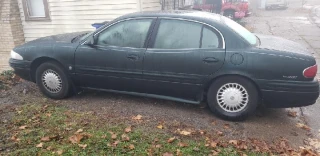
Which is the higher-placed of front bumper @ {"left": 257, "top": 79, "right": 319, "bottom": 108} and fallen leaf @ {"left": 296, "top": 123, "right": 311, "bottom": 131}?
front bumper @ {"left": 257, "top": 79, "right": 319, "bottom": 108}

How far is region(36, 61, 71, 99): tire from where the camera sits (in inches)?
194

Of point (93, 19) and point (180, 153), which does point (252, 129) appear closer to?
point (180, 153)

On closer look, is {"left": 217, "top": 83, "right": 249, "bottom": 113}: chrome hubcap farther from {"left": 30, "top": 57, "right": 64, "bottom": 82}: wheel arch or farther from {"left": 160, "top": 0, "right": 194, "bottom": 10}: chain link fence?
{"left": 160, "top": 0, "right": 194, "bottom": 10}: chain link fence

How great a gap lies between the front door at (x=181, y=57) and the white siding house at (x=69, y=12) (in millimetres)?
3871

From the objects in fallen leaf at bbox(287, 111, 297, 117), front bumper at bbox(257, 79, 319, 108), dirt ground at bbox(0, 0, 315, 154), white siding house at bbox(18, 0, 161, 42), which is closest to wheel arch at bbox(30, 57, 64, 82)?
dirt ground at bbox(0, 0, 315, 154)

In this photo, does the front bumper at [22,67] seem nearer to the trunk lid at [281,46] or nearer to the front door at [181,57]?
the front door at [181,57]

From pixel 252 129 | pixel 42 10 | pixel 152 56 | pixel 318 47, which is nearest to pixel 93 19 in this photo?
pixel 42 10

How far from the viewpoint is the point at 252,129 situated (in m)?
4.09

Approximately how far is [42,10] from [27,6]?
20.1 inches

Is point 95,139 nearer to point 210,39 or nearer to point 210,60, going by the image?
point 210,60

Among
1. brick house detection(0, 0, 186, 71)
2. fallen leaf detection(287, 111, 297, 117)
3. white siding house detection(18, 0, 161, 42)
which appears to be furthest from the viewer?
brick house detection(0, 0, 186, 71)

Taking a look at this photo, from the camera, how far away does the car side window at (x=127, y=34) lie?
14.9 feet

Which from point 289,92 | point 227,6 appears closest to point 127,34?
point 289,92

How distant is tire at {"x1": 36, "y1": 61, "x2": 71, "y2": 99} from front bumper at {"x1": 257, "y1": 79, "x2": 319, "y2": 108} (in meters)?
3.21
